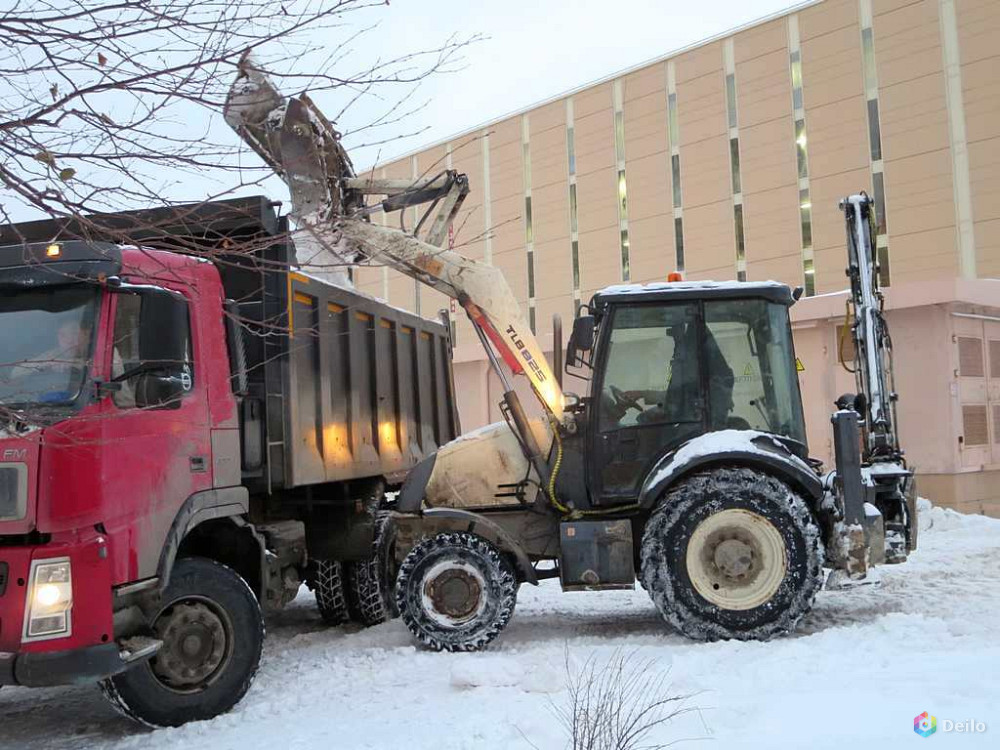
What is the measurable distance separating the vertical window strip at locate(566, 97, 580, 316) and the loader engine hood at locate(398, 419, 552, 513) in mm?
27202

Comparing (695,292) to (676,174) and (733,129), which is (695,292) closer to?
(733,129)

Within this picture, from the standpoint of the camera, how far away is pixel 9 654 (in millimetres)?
4004

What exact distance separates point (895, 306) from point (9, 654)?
1179cm

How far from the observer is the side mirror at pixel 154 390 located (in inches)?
177

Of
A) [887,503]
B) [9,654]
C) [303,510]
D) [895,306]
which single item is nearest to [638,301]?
[887,503]

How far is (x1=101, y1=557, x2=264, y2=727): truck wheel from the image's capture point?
4711 mm

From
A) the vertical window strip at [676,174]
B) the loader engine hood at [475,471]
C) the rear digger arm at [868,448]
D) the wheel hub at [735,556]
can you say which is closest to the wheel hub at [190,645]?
the loader engine hood at [475,471]

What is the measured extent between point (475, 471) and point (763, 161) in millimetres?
25414

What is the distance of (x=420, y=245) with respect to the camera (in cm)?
730

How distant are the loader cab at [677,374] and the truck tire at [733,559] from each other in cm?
49

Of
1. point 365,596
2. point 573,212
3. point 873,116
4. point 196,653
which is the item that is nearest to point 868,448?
point 365,596

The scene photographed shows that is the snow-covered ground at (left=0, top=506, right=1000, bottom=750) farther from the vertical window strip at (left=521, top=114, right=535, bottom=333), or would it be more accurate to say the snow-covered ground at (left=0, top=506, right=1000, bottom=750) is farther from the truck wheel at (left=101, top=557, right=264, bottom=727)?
the vertical window strip at (left=521, top=114, right=535, bottom=333)

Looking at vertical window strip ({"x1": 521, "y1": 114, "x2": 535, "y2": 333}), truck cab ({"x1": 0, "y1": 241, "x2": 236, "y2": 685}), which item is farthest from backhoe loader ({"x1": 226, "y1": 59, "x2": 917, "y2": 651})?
vertical window strip ({"x1": 521, "y1": 114, "x2": 535, "y2": 333})

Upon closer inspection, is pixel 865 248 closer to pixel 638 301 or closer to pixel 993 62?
pixel 638 301
